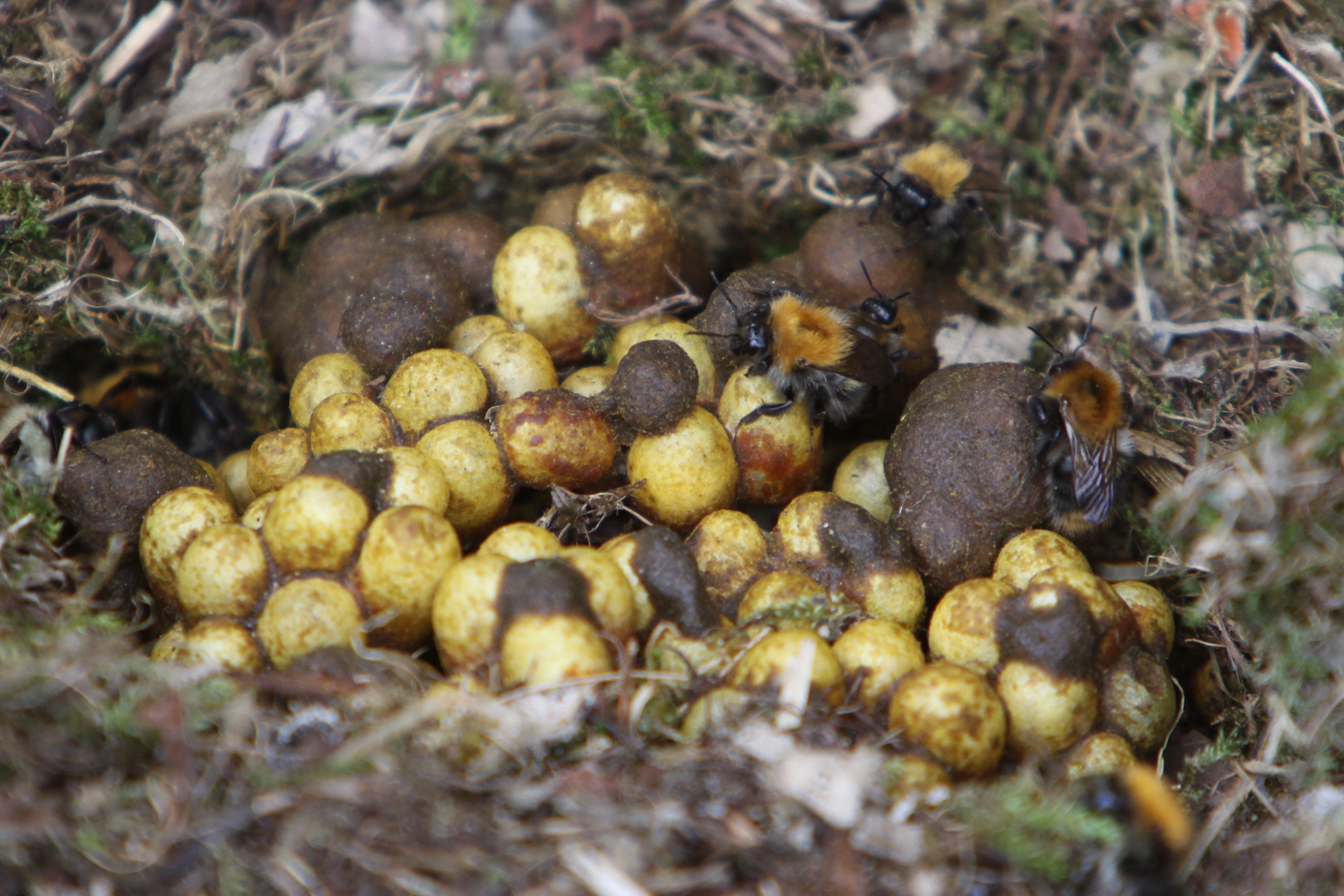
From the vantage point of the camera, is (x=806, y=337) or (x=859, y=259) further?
(x=859, y=259)

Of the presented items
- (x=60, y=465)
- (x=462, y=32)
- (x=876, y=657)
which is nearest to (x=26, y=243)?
(x=60, y=465)

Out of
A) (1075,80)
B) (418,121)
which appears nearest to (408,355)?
(418,121)

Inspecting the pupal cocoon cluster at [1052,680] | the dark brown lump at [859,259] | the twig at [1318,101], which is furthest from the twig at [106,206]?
the twig at [1318,101]

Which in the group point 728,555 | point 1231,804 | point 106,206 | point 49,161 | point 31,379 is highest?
point 49,161

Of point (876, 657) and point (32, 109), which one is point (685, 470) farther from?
point (32, 109)

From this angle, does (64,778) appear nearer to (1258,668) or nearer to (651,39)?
(1258,668)

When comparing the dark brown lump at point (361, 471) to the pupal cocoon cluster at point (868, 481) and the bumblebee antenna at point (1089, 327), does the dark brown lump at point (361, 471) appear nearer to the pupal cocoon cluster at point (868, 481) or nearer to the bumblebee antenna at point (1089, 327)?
the pupal cocoon cluster at point (868, 481)
